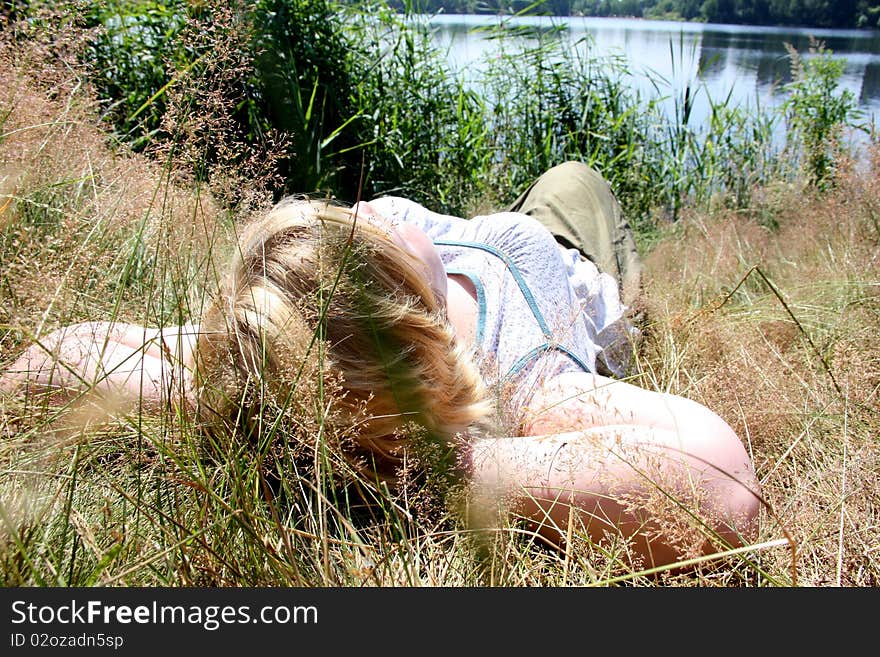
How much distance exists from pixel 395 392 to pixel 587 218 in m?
1.57

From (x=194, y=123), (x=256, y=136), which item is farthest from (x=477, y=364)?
(x=256, y=136)

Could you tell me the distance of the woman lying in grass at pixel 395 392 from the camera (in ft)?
3.87

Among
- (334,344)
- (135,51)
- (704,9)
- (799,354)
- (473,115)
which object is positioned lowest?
(799,354)

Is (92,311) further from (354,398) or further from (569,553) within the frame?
(569,553)

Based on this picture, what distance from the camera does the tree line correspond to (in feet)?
12.8

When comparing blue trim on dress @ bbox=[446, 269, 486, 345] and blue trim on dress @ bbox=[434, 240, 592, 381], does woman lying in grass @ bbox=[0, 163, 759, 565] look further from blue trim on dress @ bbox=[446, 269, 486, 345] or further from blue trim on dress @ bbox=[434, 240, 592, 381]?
blue trim on dress @ bbox=[446, 269, 486, 345]

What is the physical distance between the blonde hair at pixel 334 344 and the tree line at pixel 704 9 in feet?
9.28

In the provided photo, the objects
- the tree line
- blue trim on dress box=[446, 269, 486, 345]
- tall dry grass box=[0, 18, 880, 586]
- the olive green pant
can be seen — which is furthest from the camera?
the tree line

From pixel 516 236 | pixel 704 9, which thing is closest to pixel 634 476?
pixel 516 236

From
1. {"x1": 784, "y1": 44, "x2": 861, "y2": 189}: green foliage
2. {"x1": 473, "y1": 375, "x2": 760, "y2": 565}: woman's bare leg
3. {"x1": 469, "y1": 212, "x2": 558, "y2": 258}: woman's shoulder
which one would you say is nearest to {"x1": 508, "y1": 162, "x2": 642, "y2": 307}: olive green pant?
{"x1": 469, "y1": 212, "x2": 558, "y2": 258}: woman's shoulder

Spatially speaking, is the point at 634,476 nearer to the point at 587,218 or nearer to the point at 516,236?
the point at 516,236

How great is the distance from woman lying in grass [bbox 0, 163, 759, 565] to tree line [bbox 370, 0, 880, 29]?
9.32 feet

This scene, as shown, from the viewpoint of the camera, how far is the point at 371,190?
386 cm

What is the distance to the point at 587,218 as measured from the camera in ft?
8.70
